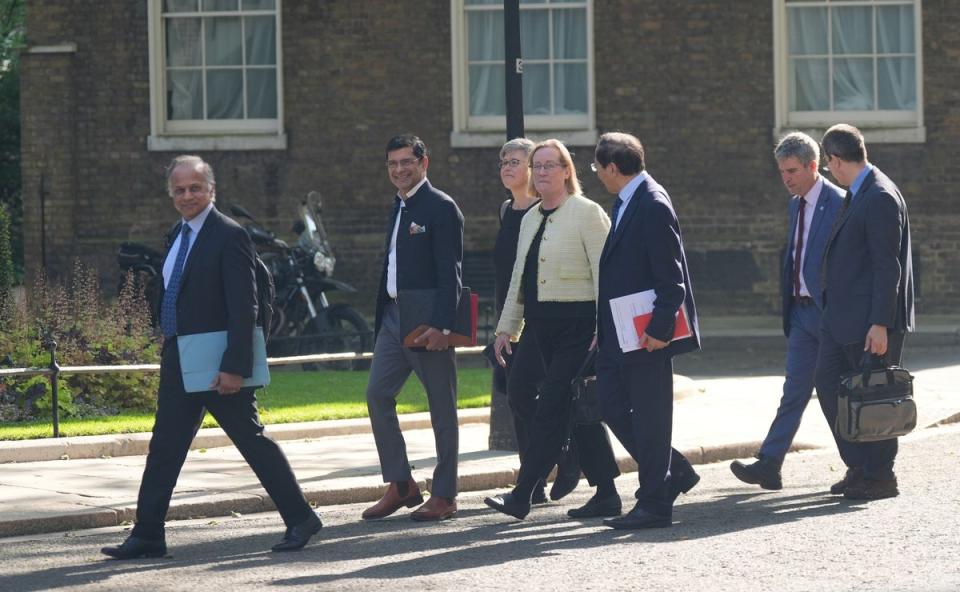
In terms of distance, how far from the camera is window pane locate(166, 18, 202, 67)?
68.1 ft

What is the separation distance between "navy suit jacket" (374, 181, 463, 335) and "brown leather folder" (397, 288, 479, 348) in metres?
0.04

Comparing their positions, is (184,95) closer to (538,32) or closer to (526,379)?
(538,32)

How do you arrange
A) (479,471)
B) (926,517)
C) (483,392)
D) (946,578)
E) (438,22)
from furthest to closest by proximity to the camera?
(438,22) → (483,392) → (479,471) → (926,517) → (946,578)

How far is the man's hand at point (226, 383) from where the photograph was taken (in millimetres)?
7301

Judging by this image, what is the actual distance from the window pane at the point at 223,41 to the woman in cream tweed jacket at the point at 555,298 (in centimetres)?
1295

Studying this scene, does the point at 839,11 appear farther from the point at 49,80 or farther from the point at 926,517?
the point at 926,517

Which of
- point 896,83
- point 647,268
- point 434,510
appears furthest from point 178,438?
point 896,83

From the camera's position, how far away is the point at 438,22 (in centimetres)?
2038

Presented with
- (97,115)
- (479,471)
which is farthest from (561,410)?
(97,115)

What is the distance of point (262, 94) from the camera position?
20672mm

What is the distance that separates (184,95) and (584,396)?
1353 centimetres

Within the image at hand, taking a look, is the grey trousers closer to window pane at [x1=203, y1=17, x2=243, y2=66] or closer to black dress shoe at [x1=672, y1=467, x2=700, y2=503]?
black dress shoe at [x1=672, y1=467, x2=700, y2=503]

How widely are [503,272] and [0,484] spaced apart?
10.2 ft

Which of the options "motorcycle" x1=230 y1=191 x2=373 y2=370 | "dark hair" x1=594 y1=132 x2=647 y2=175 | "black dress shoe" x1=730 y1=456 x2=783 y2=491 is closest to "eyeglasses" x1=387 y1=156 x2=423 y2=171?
"dark hair" x1=594 y1=132 x2=647 y2=175
